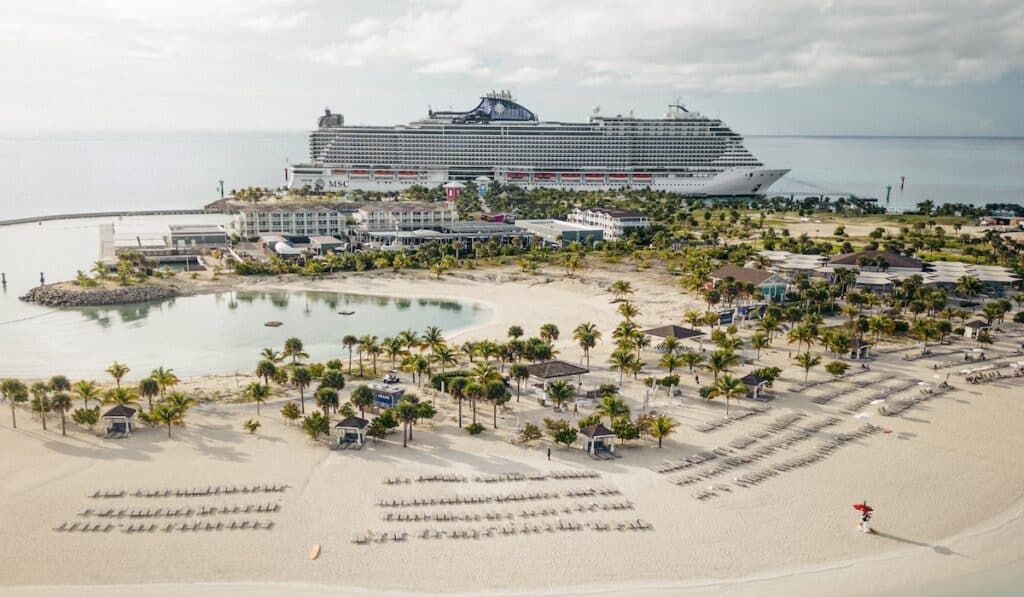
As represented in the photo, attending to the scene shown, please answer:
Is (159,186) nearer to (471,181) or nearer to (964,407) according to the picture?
(471,181)

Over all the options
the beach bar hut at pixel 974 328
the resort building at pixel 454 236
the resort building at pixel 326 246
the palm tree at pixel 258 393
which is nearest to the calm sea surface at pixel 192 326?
the palm tree at pixel 258 393

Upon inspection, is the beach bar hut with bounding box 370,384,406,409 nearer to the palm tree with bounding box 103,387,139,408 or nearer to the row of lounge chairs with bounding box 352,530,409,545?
the palm tree with bounding box 103,387,139,408

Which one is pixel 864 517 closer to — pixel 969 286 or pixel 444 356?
pixel 444 356

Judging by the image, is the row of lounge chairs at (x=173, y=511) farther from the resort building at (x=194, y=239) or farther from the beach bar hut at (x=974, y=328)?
the resort building at (x=194, y=239)

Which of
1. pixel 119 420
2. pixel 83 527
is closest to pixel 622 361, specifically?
pixel 119 420

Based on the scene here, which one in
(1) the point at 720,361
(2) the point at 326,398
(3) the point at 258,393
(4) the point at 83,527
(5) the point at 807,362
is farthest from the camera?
(5) the point at 807,362

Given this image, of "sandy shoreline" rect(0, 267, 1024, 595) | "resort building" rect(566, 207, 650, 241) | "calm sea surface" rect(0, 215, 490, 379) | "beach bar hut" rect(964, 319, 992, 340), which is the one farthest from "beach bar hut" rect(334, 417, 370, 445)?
"resort building" rect(566, 207, 650, 241)
